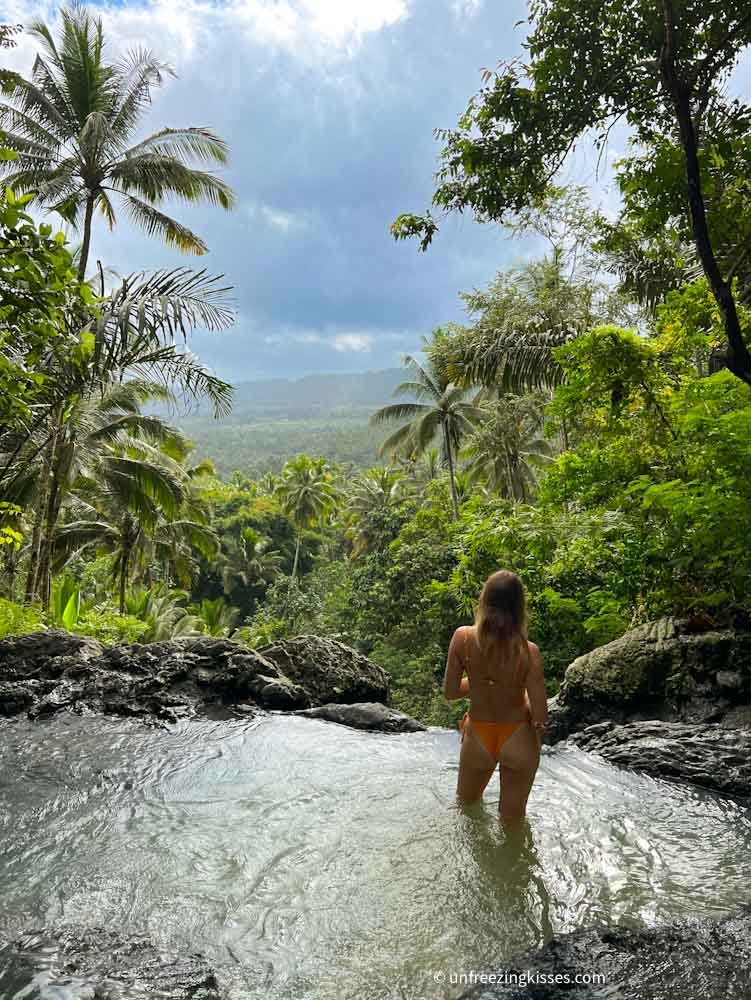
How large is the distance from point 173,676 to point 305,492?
3525 cm

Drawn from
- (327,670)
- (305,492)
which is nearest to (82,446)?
(327,670)

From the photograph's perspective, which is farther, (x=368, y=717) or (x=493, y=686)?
(x=368, y=717)

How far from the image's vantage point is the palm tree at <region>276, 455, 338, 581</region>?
141ft

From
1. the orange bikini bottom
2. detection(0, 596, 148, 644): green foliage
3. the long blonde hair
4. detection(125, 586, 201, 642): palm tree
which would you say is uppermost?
the long blonde hair

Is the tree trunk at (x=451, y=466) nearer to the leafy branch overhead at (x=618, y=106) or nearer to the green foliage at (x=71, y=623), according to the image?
the green foliage at (x=71, y=623)

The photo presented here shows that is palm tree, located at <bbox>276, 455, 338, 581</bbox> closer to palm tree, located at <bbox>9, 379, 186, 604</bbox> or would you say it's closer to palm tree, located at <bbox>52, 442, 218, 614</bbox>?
palm tree, located at <bbox>52, 442, 218, 614</bbox>

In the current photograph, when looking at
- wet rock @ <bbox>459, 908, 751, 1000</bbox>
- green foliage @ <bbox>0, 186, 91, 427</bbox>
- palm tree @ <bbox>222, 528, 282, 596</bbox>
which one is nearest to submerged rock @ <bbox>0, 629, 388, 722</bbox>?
green foliage @ <bbox>0, 186, 91, 427</bbox>

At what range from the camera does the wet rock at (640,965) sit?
2506mm

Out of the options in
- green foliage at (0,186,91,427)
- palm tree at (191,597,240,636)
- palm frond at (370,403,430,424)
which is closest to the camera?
green foliage at (0,186,91,427)

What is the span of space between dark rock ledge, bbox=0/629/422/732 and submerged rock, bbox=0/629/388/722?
12 millimetres

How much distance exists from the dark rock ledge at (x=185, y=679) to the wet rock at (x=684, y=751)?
214cm

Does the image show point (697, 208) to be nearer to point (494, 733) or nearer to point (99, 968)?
point (494, 733)

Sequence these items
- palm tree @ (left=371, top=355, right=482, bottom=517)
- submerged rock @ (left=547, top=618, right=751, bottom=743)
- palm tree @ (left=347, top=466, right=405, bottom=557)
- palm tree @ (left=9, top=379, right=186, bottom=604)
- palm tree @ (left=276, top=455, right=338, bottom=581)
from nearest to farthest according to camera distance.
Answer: submerged rock @ (left=547, top=618, right=751, bottom=743) → palm tree @ (left=9, top=379, right=186, bottom=604) → palm tree @ (left=371, top=355, right=482, bottom=517) → palm tree @ (left=347, top=466, right=405, bottom=557) → palm tree @ (left=276, top=455, right=338, bottom=581)

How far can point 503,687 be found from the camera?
12.4 ft
